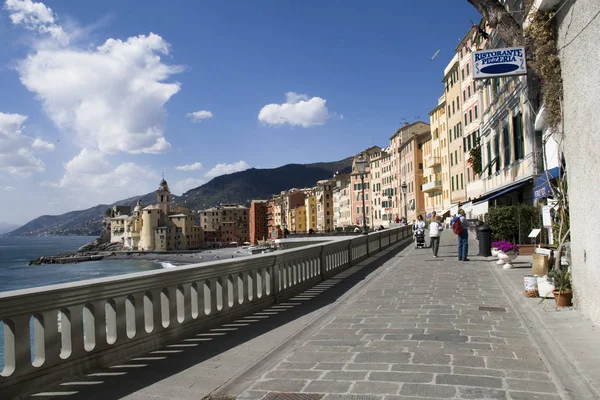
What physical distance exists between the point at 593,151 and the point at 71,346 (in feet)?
21.3

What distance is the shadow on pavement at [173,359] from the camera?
16.7 feet

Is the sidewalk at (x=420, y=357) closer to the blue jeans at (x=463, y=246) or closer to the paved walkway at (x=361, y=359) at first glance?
the paved walkway at (x=361, y=359)

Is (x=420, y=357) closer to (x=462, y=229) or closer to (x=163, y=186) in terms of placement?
(x=462, y=229)

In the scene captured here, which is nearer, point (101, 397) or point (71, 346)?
point (101, 397)

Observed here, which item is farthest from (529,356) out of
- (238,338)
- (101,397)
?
(101,397)

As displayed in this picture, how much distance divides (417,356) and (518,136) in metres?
21.0

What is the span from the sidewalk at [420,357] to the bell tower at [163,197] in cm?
18048

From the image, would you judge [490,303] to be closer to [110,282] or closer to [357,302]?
[357,302]

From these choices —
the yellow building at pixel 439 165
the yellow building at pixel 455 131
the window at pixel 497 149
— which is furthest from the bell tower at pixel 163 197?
the window at pixel 497 149

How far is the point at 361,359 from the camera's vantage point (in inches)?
237

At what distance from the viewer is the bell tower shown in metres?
185

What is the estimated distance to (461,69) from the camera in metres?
54.3

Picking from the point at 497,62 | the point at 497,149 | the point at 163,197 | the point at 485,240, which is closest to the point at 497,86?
the point at 497,149

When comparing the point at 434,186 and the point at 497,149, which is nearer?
the point at 497,149
